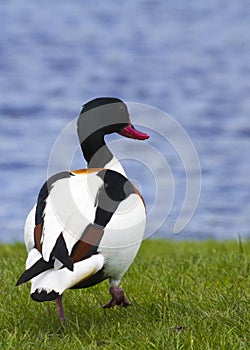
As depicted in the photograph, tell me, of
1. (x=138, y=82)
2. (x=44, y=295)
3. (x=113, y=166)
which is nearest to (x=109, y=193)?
(x=113, y=166)

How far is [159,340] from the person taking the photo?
514 centimetres

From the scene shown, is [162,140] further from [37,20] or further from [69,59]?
[37,20]

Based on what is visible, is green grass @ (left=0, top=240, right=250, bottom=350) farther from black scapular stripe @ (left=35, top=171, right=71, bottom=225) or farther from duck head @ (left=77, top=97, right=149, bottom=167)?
duck head @ (left=77, top=97, right=149, bottom=167)

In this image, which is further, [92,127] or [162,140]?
[162,140]

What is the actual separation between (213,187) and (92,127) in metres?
9.68

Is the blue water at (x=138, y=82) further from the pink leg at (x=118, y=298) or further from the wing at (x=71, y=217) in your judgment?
the wing at (x=71, y=217)

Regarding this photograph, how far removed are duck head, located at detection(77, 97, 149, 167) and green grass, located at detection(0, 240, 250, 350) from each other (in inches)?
36.8

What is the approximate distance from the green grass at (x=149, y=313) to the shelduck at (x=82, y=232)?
0.18 meters

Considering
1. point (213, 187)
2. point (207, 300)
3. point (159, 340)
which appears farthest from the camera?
point (213, 187)

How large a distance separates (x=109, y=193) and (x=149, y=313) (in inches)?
31.3

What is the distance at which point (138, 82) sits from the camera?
23266 millimetres

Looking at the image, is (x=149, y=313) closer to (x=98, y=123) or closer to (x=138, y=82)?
(x=98, y=123)

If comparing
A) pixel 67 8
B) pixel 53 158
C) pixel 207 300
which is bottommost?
pixel 67 8

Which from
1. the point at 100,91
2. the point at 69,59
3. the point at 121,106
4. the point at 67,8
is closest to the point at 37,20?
the point at 67,8
